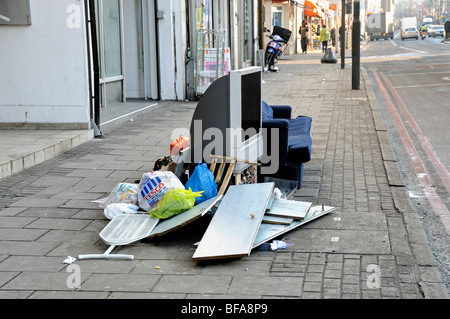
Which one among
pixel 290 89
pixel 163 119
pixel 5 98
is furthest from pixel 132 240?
A: pixel 290 89

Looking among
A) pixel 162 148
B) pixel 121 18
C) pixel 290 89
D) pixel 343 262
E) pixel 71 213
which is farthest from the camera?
pixel 290 89

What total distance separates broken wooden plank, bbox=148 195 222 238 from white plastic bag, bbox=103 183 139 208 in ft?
1.96

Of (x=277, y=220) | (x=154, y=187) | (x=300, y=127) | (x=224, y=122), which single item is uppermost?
(x=224, y=122)

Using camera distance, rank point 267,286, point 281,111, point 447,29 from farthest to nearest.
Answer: point 447,29, point 281,111, point 267,286

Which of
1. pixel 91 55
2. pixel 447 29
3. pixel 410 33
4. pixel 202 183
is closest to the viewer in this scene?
pixel 202 183

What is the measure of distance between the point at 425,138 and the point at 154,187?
6413mm

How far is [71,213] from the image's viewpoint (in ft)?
19.0

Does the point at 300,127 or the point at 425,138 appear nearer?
the point at 300,127

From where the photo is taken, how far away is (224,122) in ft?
19.2

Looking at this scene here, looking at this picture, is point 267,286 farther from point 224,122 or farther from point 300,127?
point 300,127

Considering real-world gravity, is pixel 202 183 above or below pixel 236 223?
above

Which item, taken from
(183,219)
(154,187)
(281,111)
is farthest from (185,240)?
(281,111)

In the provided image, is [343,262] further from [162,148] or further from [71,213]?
[162,148]
